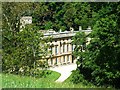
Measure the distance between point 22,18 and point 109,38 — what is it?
5614 mm

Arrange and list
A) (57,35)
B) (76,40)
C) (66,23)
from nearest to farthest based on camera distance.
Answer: (76,40), (57,35), (66,23)

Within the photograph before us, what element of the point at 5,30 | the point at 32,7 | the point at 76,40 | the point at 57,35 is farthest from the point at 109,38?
the point at 57,35

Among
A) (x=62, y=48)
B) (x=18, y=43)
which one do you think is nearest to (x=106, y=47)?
(x=18, y=43)

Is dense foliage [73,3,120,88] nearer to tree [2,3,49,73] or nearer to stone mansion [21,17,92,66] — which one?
tree [2,3,49,73]

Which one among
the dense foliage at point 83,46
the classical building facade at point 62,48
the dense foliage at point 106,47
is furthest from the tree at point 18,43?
the classical building facade at point 62,48

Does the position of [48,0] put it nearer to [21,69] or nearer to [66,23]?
[66,23]

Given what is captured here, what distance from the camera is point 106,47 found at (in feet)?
78.1

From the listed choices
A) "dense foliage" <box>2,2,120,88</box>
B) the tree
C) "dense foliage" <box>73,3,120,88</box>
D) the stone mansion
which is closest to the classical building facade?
the stone mansion

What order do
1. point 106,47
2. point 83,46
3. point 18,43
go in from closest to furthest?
point 18,43
point 106,47
point 83,46

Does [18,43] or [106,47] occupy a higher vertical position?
[18,43]

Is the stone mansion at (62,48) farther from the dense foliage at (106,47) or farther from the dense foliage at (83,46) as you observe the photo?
the dense foliage at (106,47)

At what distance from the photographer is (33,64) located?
20.2 metres

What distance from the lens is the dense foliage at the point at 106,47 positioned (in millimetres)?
22688

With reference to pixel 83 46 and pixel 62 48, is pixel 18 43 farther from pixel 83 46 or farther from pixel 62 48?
pixel 62 48
